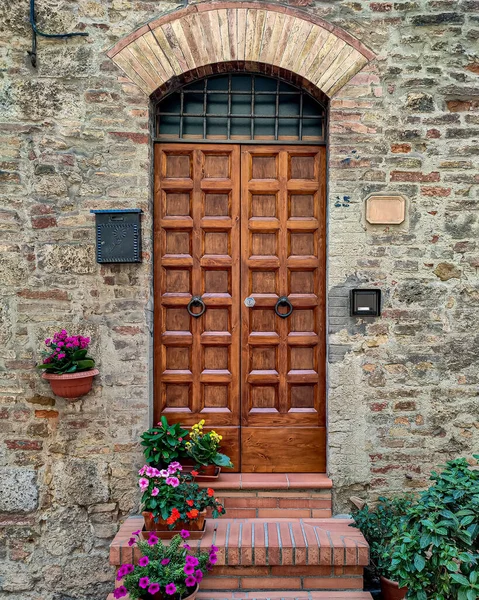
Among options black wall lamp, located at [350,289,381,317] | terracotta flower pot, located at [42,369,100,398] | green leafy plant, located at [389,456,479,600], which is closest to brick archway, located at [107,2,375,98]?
black wall lamp, located at [350,289,381,317]

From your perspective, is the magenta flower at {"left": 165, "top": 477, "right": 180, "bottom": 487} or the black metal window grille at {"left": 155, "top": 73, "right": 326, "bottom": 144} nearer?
the magenta flower at {"left": 165, "top": 477, "right": 180, "bottom": 487}

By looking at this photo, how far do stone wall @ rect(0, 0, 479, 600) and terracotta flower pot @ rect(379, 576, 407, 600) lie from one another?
0.58 metres

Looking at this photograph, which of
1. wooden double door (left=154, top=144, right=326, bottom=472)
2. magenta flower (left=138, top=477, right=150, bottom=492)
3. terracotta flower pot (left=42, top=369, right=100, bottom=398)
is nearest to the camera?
magenta flower (left=138, top=477, right=150, bottom=492)

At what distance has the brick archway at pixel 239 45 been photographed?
3.79 metres

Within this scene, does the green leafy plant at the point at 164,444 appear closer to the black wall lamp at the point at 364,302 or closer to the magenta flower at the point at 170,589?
the magenta flower at the point at 170,589

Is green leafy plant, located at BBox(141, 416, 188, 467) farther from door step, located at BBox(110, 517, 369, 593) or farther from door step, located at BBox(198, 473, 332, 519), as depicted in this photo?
door step, located at BBox(110, 517, 369, 593)

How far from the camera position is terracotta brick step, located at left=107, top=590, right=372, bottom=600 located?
333cm

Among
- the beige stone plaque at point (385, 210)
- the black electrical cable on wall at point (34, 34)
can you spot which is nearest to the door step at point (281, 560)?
the beige stone plaque at point (385, 210)

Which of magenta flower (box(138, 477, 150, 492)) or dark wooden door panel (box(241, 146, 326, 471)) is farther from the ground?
dark wooden door panel (box(241, 146, 326, 471))

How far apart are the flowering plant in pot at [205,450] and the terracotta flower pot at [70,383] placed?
85cm

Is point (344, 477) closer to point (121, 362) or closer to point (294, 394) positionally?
point (294, 394)

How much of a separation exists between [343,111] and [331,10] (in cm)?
75

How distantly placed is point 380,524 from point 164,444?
5.32 ft

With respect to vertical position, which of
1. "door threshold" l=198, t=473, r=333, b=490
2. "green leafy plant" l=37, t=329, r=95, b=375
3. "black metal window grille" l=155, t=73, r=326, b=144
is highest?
"black metal window grille" l=155, t=73, r=326, b=144
